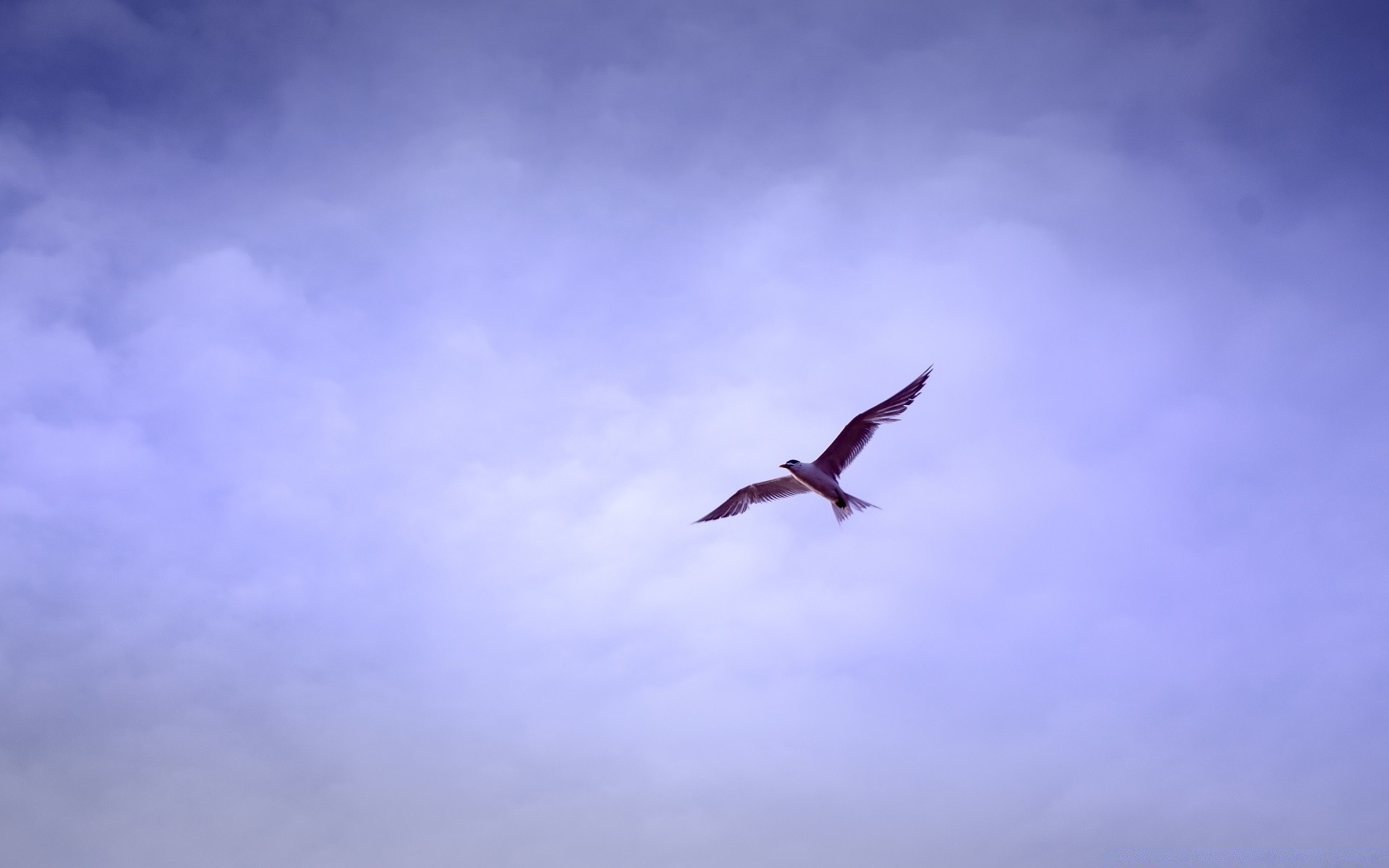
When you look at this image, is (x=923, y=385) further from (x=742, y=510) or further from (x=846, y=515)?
(x=742, y=510)

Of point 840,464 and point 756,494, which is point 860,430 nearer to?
point 840,464

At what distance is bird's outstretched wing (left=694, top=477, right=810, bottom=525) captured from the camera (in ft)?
129

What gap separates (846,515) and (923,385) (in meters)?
5.68

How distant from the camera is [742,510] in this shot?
40.8m

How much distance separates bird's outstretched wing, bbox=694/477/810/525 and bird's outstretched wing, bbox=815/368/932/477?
1494mm

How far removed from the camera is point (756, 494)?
4041 centimetres

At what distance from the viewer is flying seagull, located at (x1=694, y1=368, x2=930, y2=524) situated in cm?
3706

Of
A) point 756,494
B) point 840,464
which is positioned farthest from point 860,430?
point 756,494

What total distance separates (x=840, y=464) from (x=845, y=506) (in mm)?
2100

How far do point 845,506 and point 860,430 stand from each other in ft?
10.3

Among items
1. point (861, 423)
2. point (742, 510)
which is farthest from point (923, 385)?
point (742, 510)

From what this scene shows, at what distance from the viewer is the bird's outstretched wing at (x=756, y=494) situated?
129 feet

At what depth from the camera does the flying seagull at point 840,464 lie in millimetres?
37062

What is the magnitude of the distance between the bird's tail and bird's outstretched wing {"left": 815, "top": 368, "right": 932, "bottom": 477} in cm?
158
